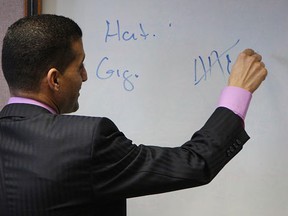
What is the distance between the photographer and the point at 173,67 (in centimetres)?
104

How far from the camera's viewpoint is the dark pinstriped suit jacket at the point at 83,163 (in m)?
0.59

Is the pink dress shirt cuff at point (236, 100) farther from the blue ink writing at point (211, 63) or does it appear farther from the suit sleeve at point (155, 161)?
the blue ink writing at point (211, 63)

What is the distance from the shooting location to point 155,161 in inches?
24.4

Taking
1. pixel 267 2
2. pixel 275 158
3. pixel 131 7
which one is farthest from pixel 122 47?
pixel 275 158

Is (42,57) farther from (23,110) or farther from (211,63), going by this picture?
(211,63)

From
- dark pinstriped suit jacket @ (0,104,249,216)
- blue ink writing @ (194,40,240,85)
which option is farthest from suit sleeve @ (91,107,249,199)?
blue ink writing @ (194,40,240,85)

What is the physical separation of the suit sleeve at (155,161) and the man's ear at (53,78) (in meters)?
0.11

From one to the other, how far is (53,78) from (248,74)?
333 mm

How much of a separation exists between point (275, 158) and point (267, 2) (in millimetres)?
404

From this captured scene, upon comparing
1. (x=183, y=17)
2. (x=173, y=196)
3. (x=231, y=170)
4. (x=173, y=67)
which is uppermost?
(x=183, y=17)

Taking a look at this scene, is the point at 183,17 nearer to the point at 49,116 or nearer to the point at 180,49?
the point at 180,49

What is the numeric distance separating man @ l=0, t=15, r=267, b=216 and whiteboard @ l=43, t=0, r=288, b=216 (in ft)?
1.18

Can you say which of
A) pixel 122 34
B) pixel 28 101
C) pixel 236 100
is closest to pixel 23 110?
pixel 28 101

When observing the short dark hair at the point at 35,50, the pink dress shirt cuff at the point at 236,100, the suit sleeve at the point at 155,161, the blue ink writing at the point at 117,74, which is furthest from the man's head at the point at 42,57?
the blue ink writing at the point at 117,74
